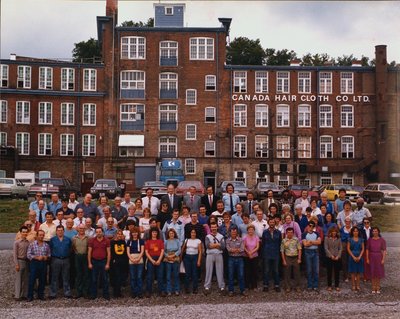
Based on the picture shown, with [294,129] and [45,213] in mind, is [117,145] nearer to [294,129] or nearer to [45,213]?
[294,129]

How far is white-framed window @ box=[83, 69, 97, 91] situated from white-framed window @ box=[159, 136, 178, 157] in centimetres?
904

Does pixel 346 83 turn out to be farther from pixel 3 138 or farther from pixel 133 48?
pixel 3 138

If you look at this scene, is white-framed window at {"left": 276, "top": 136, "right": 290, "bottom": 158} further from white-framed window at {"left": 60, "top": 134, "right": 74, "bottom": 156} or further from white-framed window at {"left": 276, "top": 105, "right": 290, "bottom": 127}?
white-framed window at {"left": 60, "top": 134, "right": 74, "bottom": 156}

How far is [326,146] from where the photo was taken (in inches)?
2324

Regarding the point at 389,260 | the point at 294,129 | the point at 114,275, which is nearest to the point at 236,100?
the point at 294,129

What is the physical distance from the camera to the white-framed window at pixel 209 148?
189 ft

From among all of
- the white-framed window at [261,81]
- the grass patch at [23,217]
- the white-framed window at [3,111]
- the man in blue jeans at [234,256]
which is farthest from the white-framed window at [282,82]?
the man in blue jeans at [234,256]

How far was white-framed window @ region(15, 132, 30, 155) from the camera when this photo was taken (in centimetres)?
5694

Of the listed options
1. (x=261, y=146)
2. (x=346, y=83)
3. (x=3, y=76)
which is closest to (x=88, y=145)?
(x=3, y=76)

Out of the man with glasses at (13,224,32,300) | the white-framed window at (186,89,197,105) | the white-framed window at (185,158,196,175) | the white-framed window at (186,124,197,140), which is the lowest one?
the man with glasses at (13,224,32,300)

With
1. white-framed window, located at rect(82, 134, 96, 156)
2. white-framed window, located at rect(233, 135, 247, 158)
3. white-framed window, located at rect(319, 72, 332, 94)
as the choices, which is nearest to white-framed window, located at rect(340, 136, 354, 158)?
white-framed window, located at rect(319, 72, 332, 94)

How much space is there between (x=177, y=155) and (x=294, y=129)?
40.7 ft

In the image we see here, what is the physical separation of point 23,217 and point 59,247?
1458 centimetres

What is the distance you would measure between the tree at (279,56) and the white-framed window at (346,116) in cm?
2305
